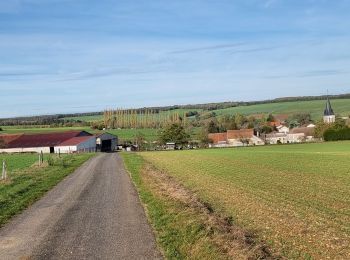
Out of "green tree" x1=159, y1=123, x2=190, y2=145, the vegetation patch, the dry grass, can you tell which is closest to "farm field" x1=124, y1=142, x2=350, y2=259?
the vegetation patch

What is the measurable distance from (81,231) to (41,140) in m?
109

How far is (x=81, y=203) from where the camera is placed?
686 inches

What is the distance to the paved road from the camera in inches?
383

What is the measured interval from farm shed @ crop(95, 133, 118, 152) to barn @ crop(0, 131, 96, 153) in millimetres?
3642

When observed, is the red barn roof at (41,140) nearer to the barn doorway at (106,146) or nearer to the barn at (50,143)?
the barn at (50,143)

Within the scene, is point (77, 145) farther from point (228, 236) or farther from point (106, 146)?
point (228, 236)

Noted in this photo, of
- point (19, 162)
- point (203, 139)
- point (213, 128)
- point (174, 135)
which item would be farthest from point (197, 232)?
point (213, 128)

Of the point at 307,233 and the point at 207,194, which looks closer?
the point at 307,233

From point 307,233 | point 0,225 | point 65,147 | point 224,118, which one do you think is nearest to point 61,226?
point 0,225

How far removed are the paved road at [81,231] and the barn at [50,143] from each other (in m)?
92.4

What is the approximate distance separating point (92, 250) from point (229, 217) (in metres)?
4.70

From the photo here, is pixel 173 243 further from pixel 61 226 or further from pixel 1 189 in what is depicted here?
pixel 1 189

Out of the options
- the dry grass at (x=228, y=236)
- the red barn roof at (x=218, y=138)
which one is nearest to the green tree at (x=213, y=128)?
the red barn roof at (x=218, y=138)

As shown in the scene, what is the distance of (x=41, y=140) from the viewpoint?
382ft
